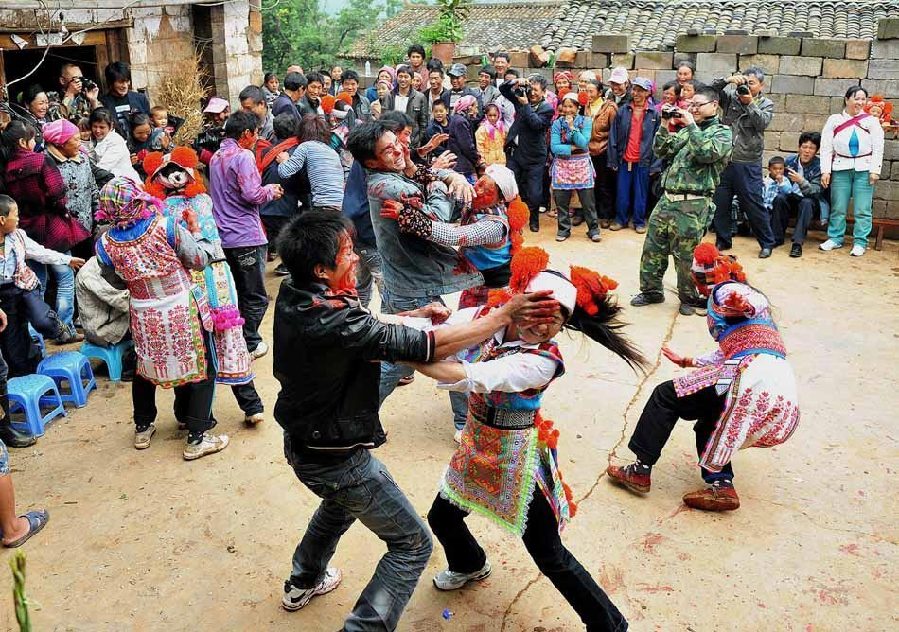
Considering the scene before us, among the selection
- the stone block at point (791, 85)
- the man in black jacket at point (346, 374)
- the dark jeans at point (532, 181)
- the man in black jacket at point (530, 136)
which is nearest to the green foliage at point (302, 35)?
the man in black jacket at point (530, 136)

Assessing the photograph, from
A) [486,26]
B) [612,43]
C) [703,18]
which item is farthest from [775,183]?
[486,26]

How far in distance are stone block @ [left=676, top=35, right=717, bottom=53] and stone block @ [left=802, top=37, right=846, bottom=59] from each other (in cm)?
104

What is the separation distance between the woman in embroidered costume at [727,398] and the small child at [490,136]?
18.7 feet

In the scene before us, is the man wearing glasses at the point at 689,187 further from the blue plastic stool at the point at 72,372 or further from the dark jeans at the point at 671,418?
the blue plastic stool at the point at 72,372

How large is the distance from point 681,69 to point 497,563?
7355mm

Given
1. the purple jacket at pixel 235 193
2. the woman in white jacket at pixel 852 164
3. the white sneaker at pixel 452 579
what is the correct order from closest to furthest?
the white sneaker at pixel 452 579
the purple jacket at pixel 235 193
the woman in white jacket at pixel 852 164

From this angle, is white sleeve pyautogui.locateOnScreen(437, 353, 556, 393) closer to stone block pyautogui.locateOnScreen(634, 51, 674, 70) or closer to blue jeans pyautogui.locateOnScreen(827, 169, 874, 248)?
blue jeans pyautogui.locateOnScreen(827, 169, 874, 248)

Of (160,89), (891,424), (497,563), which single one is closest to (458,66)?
(160,89)

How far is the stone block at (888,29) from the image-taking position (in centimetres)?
903

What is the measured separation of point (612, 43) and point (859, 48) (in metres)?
2.95

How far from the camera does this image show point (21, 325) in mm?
5492

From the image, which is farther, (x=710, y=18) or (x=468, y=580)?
(x=710, y=18)

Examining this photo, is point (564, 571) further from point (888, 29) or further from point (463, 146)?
point (888, 29)

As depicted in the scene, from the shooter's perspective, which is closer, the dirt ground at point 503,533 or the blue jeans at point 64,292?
the dirt ground at point 503,533
